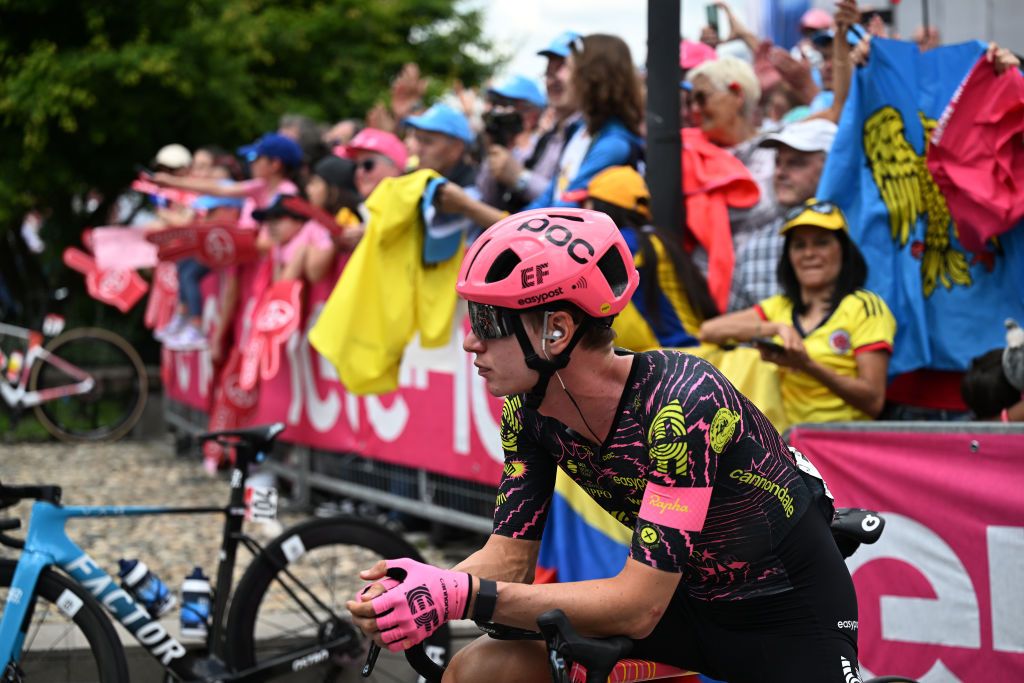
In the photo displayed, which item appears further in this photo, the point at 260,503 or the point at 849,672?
the point at 260,503

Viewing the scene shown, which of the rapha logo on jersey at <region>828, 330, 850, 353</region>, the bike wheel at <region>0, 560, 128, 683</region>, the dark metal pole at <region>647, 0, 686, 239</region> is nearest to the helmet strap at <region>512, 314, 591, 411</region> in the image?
the bike wheel at <region>0, 560, 128, 683</region>

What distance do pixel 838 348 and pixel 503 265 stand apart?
2413mm

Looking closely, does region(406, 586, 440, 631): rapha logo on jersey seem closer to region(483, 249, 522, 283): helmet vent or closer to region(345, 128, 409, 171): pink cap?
region(483, 249, 522, 283): helmet vent

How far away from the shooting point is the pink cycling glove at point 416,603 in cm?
227

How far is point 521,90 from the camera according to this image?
7.67 m

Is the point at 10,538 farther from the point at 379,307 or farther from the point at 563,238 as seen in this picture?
the point at 379,307

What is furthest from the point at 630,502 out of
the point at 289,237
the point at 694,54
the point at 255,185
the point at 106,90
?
the point at 106,90

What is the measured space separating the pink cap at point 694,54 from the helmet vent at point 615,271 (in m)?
4.83

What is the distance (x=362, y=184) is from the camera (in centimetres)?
767

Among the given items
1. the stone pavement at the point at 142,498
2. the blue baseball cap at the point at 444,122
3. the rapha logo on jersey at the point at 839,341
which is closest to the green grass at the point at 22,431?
the stone pavement at the point at 142,498

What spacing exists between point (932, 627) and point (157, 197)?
9.90 m

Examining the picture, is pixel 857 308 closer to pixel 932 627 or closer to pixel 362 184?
pixel 932 627

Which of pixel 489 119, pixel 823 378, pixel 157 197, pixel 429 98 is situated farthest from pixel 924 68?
pixel 429 98

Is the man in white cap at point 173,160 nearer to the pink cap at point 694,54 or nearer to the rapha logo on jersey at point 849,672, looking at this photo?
the pink cap at point 694,54
